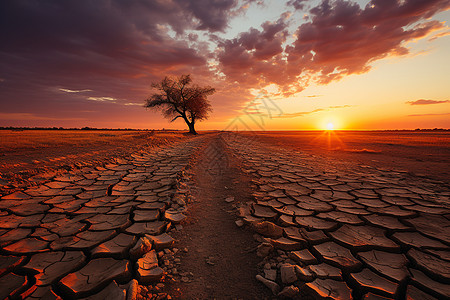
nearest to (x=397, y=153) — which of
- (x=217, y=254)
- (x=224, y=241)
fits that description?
(x=224, y=241)

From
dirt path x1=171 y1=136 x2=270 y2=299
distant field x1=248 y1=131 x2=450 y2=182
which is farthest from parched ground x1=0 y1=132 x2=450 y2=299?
distant field x1=248 y1=131 x2=450 y2=182

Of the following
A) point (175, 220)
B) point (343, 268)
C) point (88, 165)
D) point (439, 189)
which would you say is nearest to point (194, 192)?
point (175, 220)

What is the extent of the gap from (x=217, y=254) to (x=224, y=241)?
7.4 inches

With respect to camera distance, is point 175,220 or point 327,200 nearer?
point 175,220

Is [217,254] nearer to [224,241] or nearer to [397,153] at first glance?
[224,241]

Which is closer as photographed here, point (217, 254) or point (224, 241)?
point (217, 254)

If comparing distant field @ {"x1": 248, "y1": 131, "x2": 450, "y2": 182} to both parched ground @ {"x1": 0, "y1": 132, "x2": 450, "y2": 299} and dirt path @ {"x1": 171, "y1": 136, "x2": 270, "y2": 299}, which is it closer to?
parched ground @ {"x1": 0, "y1": 132, "x2": 450, "y2": 299}

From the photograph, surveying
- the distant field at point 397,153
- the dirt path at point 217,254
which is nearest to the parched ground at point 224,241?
the dirt path at point 217,254

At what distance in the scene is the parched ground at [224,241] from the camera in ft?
3.76

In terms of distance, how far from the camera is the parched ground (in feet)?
3.76

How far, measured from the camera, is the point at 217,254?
1541 millimetres

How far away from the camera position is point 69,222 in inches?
74.6

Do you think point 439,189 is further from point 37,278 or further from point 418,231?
point 37,278

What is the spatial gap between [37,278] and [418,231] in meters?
3.17
